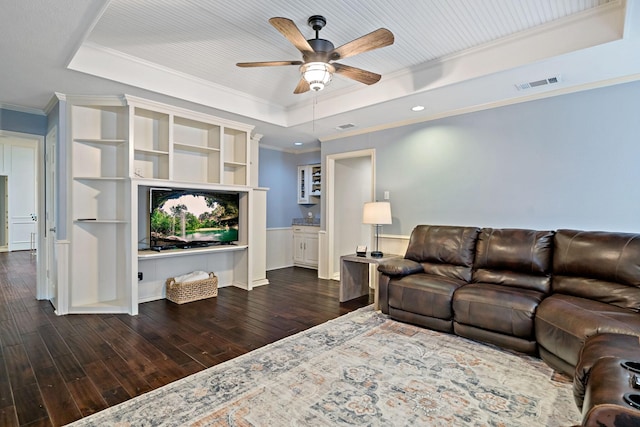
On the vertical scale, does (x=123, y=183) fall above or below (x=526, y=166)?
below

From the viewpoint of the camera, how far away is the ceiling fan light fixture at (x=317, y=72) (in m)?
2.59

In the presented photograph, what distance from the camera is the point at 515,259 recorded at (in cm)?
322

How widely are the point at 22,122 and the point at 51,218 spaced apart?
1305 mm

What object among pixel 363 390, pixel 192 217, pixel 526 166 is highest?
pixel 526 166

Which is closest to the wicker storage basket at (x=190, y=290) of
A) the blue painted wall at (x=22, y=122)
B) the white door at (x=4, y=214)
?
the blue painted wall at (x=22, y=122)

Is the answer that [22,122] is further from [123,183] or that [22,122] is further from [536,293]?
[536,293]

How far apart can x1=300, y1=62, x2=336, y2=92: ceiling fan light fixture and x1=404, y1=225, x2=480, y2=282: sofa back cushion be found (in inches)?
88.3

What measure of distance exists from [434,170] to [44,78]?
14.7ft

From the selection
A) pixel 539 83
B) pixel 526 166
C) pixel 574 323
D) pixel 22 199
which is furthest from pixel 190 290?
pixel 22 199

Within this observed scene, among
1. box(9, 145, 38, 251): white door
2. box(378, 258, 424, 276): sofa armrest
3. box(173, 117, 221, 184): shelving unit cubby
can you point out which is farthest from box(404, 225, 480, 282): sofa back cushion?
box(9, 145, 38, 251): white door

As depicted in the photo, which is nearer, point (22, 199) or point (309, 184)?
point (309, 184)

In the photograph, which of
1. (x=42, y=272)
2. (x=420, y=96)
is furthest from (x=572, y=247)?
(x=42, y=272)

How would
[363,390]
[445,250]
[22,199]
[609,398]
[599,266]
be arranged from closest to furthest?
[609,398] → [363,390] → [599,266] → [445,250] → [22,199]

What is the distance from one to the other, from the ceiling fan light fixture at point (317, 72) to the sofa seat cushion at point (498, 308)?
7.54 feet
